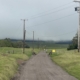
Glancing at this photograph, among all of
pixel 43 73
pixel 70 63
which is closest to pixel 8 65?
pixel 43 73

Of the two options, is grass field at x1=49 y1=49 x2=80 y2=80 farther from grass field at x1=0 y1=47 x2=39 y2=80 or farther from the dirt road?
grass field at x1=0 y1=47 x2=39 y2=80

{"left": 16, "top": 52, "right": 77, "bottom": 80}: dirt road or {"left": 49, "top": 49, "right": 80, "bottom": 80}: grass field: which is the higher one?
{"left": 49, "top": 49, "right": 80, "bottom": 80}: grass field

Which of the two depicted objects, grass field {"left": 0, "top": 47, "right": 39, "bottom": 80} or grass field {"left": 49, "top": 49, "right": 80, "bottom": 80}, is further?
grass field {"left": 49, "top": 49, "right": 80, "bottom": 80}

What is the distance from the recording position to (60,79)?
72.8ft

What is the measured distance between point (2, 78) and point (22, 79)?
2574mm

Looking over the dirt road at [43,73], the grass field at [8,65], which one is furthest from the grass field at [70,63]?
the grass field at [8,65]

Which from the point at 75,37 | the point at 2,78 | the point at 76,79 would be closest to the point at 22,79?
the point at 2,78

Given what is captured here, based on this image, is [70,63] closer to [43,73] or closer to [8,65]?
[8,65]

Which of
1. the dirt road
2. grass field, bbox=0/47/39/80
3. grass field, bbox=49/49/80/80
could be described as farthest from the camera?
grass field, bbox=49/49/80/80

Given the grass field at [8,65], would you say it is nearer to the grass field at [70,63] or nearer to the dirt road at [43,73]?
the dirt road at [43,73]

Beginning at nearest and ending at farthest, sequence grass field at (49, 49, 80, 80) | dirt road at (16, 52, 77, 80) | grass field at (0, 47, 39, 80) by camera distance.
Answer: grass field at (0, 47, 39, 80) < dirt road at (16, 52, 77, 80) < grass field at (49, 49, 80, 80)

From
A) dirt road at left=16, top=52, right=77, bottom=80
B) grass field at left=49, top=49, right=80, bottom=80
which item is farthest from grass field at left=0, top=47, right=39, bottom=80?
grass field at left=49, top=49, right=80, bottom=80

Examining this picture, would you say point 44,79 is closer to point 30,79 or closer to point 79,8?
point 30,79

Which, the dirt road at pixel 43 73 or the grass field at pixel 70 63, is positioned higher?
the grass field at pixel 70 63
